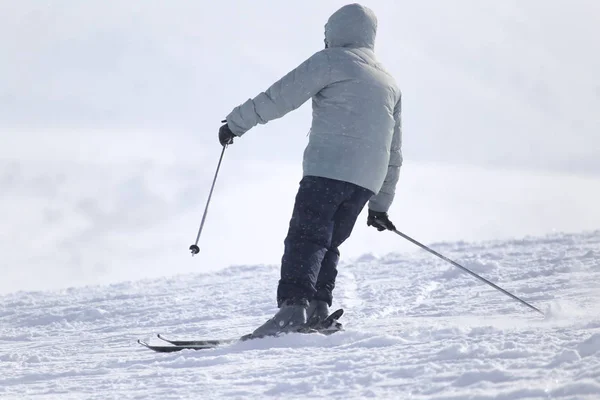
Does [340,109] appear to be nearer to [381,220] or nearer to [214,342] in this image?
[381,220]

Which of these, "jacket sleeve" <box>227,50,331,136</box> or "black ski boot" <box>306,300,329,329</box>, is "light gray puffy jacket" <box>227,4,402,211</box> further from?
"black ski boot" <box>306,300,329,329</box>

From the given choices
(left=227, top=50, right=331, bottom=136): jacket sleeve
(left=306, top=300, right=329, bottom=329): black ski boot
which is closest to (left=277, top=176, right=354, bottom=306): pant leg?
(left=306, top=300, right=329, bottom=329): black ski boot

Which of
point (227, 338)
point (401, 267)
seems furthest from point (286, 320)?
point (401, 267)

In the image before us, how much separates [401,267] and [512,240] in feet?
9.18

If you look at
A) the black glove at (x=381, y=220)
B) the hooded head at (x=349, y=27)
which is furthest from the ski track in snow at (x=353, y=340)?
the hooded head at (x=349, y=27)

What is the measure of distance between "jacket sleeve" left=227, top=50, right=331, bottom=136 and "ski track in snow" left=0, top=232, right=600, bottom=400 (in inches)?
57.7

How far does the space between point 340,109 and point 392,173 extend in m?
0.93

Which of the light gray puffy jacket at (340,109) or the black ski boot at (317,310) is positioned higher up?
the light gray puffy jacket at (340,109)

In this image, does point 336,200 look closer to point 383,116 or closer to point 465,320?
point 383,116

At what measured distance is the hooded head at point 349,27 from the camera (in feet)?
17.0

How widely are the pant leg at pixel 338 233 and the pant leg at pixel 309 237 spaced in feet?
0.48

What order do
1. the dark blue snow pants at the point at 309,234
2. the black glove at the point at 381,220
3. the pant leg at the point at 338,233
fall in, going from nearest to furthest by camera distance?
the dark blue snow pants at the point at 309,234, the pant leg at the point at 338,233, the black glove at the point at 381,220

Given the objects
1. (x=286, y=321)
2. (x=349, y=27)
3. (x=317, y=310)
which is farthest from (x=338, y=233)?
(x=349, y=27)

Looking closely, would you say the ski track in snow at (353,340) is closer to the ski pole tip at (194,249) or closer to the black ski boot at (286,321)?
the black ski boot at (286,321)
